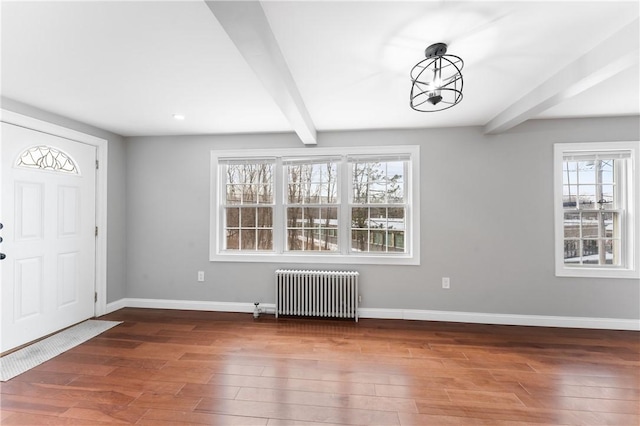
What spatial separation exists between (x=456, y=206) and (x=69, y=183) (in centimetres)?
444

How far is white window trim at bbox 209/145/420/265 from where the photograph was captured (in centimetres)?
351

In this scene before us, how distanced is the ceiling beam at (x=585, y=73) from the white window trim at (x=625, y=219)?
0.98 metres

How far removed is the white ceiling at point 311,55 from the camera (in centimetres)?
151

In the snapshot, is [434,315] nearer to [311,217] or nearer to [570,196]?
[311,217]

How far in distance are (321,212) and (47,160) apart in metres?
2.98

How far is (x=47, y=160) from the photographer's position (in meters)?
2.96

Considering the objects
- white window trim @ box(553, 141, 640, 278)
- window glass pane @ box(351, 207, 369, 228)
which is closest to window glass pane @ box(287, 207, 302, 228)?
window glass pane @ box(351, 207, 369, 228)

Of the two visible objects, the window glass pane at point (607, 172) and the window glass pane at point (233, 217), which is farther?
the window glass pane at point (233, 217)

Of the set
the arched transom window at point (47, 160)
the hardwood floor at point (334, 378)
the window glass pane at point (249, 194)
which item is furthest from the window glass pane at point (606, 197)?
the arched transom window at point (47, 160)

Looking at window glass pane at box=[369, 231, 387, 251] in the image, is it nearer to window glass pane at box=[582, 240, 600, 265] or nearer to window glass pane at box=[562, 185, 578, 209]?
window glass pane at box=[562, 185, 578, 209]

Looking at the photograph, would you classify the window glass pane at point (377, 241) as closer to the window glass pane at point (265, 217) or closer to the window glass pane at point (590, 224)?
the window glass pane at point (265, 217)

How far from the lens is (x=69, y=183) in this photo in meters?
3.19

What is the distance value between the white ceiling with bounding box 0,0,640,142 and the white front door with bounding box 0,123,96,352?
1.58 feet

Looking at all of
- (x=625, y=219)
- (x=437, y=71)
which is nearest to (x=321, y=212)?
(x=437, y=71)
